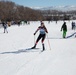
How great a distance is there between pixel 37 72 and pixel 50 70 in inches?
17.5

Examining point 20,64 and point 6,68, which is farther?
point 20,64

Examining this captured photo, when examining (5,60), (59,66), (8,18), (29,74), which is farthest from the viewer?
(8,18)

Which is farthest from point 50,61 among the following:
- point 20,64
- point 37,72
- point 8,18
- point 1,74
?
point 8,18

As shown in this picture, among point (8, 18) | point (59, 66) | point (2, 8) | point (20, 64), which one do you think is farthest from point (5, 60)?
point (2, 8)

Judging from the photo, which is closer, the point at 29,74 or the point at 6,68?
the point at 29,74

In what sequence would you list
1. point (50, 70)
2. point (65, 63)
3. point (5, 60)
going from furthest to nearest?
1. point (5, 60)
2. point (65, 63)
3. point (50, 70)

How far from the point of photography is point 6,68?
285 inches

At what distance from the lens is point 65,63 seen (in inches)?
312

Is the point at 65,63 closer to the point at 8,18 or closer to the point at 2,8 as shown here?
the point at 8,18

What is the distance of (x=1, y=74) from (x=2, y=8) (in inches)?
3690

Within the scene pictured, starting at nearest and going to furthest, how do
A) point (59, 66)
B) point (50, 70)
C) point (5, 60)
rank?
1. point (50, 70)
2. point (59, 66)
3. point (5, 60)

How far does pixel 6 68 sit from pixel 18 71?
607 mm

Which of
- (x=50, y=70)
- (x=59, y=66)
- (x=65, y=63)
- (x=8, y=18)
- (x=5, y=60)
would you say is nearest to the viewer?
(x=50, y=70)

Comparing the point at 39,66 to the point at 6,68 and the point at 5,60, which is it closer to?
the point at 6,68
